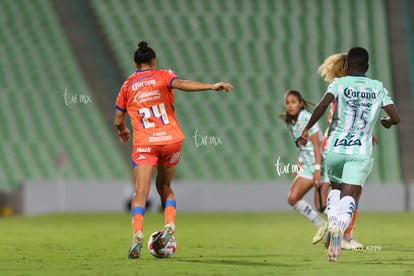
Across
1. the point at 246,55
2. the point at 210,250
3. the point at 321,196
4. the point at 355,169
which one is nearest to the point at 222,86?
the point at 355,169

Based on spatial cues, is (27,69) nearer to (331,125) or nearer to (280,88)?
(280,88)

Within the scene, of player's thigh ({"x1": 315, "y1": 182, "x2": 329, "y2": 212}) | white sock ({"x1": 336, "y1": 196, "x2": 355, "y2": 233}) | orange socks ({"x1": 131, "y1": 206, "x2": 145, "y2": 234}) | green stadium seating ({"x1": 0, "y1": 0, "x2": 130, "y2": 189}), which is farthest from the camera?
green stadium seating ({"x1": 0, "y1": 0, "x2": 130, "y2": 189})

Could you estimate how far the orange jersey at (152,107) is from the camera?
8234 millimetres

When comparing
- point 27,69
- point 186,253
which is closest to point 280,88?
point 27,69

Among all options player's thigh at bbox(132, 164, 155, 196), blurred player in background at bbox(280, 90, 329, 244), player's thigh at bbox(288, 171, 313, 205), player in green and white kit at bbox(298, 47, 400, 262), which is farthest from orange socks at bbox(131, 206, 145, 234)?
player's thigh at bbox(288, 171, 313, 205)

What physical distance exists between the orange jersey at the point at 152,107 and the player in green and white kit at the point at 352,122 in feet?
4.53

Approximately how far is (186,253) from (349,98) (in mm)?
2458

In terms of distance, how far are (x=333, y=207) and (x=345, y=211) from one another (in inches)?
9.7

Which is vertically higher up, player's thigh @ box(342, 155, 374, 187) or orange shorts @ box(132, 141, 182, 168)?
orange shorts @ box(132, 141, 182, 168)

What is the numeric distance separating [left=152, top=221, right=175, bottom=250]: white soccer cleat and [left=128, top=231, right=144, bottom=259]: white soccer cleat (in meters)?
0.18

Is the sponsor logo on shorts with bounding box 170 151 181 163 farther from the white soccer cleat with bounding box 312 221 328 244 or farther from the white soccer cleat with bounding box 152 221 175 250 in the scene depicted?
the white soccer cleat with bounding box 312 221 328 244

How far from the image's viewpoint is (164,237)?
795 cm

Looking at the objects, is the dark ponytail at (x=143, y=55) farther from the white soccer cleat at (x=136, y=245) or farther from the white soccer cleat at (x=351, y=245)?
the white soccer cleat at (x=351, y=245)

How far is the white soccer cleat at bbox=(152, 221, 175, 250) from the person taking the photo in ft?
26.1
